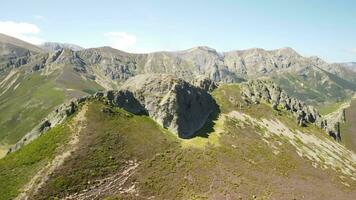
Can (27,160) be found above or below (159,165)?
above

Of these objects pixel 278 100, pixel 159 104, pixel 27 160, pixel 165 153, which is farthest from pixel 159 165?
pixel 278 100

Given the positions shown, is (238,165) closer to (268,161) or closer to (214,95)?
(268,161)

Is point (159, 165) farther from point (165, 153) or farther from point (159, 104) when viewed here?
point (159, 104)

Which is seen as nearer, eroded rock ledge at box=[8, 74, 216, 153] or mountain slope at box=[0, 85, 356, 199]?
mountain slope at box=[0, 85, 356, 199]

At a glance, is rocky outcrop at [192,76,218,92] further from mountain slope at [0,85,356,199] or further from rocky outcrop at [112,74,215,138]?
mountain slope at [0,85,356,199]

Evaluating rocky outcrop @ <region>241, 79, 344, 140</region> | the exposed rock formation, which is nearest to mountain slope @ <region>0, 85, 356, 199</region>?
the exposed rock formation
